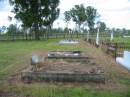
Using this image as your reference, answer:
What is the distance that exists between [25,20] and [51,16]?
3.95 metres

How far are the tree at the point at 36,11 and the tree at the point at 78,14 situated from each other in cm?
3283

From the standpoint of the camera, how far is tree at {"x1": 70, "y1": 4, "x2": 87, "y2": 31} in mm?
80450

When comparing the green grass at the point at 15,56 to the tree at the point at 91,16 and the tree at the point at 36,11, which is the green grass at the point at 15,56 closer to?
the tree at the point at 36,11

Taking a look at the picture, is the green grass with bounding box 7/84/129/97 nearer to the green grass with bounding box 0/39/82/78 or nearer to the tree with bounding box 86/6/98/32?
the green grass with bounding box 0/39/82/78

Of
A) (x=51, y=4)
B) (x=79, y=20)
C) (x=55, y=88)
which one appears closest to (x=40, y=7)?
(x=51, y=4)

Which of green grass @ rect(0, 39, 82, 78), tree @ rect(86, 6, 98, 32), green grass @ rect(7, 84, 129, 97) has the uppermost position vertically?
tree @ rect(86, 6, 98, 32)

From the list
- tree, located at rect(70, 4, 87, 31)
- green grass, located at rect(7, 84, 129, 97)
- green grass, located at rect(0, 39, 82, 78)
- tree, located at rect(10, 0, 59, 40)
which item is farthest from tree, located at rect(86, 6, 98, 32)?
green grass, located at rect(7, 84, 129, 97)

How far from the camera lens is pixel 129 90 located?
8477 mm

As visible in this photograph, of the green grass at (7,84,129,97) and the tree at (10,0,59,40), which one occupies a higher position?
the tree at (10,0,59,40)

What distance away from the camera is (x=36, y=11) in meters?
46.9

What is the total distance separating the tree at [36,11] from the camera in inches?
1825

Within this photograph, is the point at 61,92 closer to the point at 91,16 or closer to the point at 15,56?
the point at 15,56

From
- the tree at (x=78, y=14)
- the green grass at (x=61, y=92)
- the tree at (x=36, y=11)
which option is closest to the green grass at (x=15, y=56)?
A: the green grass at (x=61, y=92)

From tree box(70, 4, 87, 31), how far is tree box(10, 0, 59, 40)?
3283 centimetres
